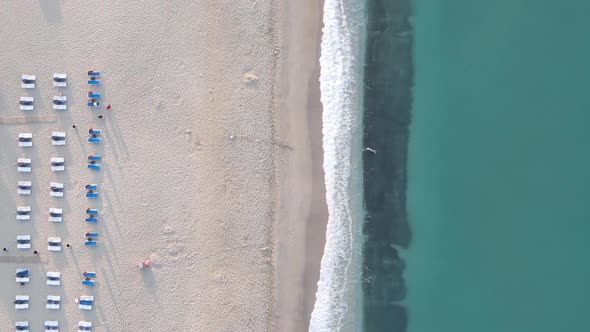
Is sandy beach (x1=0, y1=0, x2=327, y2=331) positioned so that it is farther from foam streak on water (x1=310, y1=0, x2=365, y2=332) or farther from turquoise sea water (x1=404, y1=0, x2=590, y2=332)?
turquoise sea water (x1=404, y1=0, x2=590, y2=332)

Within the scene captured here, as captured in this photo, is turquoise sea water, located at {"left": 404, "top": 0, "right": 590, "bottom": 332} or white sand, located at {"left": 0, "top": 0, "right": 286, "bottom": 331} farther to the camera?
white sand, located at {"left": 0, "top": 0, "right": 286, "bottom": 331}

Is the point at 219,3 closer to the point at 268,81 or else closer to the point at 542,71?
the point at 268,81

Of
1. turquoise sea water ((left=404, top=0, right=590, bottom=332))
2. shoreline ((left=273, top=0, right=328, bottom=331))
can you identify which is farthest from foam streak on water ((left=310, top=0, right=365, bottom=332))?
turquoise sea water ((left=404, top=0, right=590, bottom=332))

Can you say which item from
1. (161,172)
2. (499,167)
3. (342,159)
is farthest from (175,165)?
(499,167)

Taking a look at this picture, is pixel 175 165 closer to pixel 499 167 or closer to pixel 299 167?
pixel 299 167

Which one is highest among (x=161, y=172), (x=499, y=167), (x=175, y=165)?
(x=499, y=167)

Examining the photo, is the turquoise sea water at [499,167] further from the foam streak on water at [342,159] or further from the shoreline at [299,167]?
the shoreline at [299,167]

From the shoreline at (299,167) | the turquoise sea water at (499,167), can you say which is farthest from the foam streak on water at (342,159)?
the turquoise sea water at (499,167)
